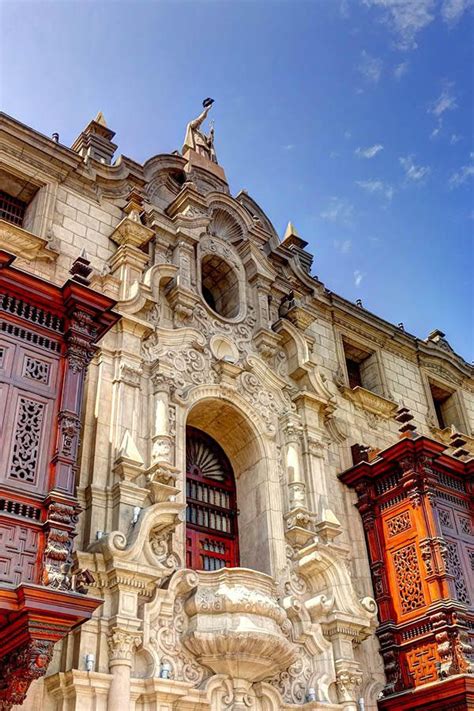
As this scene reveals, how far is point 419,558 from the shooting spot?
14703mm

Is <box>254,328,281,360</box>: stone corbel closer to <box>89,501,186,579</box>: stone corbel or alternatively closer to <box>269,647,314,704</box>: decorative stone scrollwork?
<box>89,501,186,579</box>: stone corbel

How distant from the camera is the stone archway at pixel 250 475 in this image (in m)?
14.3

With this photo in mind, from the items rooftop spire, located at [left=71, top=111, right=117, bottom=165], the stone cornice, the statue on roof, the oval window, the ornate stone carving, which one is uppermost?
the statue on roof

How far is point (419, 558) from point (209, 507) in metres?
4.15

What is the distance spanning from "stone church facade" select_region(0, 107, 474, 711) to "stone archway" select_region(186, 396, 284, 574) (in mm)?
39

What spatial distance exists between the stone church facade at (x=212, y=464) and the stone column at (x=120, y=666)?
2 cm

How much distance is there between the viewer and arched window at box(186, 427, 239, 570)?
14078 millimetres

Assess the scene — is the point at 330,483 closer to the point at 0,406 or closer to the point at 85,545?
the point at 85,545

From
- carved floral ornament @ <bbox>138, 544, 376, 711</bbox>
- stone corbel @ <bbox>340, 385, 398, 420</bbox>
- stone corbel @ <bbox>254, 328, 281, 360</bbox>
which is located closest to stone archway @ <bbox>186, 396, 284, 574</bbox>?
carved floral ornament @ <bbox>138, 544, 376, 711</bbox>

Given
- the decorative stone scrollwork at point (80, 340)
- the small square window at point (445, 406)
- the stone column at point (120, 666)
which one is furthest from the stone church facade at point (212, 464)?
the small square window at point (445, 406)

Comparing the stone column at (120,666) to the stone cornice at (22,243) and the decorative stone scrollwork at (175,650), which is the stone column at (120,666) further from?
the stone cornice at (22,243)

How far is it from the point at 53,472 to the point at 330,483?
26.1ft

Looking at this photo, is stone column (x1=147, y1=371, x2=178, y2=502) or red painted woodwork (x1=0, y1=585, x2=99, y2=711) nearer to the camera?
red painted woodwork (x1=0, y1=585, x2=99, y2=711)

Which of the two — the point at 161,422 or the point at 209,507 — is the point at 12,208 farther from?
the point at 209,507
